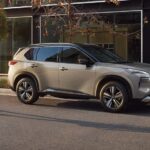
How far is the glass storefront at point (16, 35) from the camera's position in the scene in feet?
82.4

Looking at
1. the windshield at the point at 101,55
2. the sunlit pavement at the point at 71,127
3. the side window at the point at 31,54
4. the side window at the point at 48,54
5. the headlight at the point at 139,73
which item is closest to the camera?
the sunlit pavement at the point at 71,127

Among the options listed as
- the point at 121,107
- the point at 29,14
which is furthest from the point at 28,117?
the point at 29,14

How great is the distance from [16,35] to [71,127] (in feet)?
48.5

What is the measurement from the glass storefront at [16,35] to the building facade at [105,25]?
1.13 ft

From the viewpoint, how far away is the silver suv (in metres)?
13.2

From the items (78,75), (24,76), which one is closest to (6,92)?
(24,76)

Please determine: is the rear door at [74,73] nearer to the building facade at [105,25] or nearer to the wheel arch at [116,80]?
the wheel arch at [116,80]

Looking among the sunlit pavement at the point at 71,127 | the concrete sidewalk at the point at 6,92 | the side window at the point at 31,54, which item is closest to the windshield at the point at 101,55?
the sunlit pavement at the point at 71,127

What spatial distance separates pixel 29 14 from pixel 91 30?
3.69 meters

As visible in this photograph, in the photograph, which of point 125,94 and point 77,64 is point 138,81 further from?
point 77,64

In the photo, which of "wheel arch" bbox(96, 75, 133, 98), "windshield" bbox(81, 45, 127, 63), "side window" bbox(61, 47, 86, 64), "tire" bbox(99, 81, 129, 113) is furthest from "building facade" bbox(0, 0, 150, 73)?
"tire" bbox(99, 81, 129, 113)

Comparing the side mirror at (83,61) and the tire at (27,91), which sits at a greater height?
the side mirror at (83,61)

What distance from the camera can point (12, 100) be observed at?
16.0 meters

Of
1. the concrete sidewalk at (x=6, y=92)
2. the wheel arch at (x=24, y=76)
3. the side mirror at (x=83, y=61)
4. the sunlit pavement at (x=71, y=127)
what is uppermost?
the side mirror at (x=83, y=61)
